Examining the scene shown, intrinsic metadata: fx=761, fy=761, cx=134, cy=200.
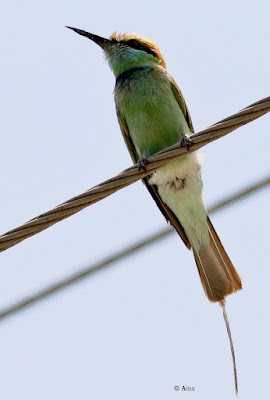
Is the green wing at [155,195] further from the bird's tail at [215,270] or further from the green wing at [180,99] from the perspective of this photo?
the green wing at [180,99]

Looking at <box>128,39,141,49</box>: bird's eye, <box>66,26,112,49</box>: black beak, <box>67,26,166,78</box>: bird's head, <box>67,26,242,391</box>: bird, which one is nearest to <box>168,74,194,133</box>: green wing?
<box>67,26,242,391</box>: bird

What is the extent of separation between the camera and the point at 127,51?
14.2 ft

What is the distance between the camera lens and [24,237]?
2.49 metres

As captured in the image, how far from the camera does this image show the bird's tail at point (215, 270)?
379 cm

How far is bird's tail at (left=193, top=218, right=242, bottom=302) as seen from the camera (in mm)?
3791

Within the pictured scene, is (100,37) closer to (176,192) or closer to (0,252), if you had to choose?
(176,192)

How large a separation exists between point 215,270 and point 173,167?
22.1 inches

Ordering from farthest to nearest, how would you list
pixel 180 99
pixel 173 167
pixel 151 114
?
pixel 180 99, pixel 151 114, pixel 173 167

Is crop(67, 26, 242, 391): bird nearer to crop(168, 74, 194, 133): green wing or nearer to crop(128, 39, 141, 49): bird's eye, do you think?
crop(168, 74, 194, 133): green wing

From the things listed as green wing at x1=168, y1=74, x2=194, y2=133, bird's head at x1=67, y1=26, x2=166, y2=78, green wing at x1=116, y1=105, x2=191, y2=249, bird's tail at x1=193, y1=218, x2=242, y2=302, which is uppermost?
bird's head at x1=67, y1=26, x2=166, y2=78

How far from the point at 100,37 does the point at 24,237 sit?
88.1 inches

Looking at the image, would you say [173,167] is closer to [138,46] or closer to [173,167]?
[173,167]

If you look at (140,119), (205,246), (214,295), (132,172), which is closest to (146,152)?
(140,119)

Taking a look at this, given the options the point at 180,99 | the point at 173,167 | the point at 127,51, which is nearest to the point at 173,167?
the point at 173,167
